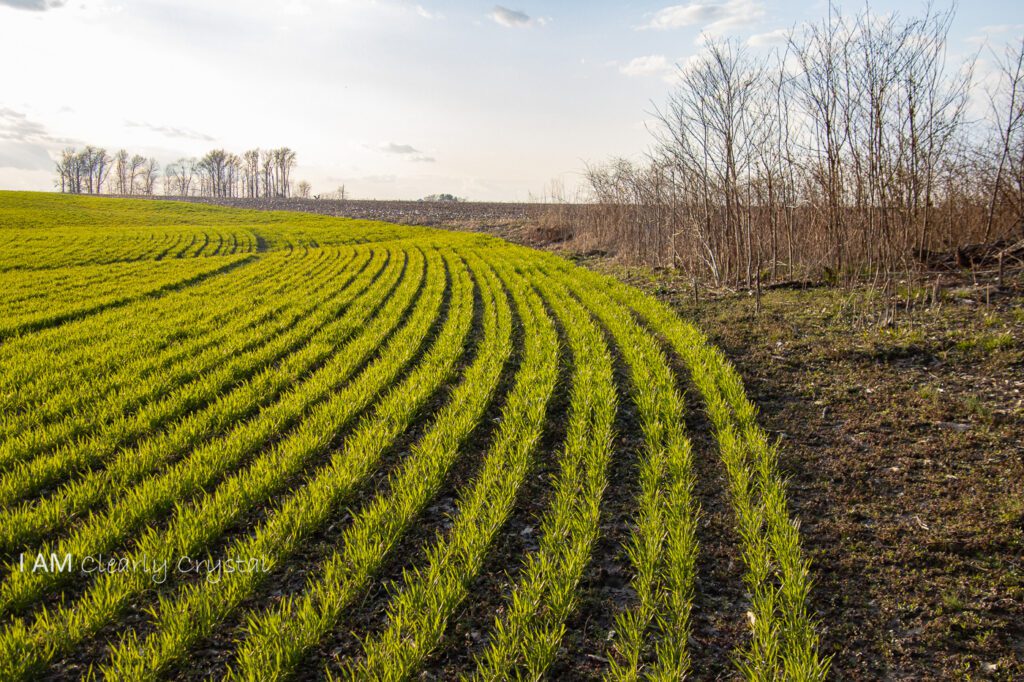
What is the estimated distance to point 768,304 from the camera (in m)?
10.8

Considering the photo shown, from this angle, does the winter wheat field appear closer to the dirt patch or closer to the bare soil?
the bare soil

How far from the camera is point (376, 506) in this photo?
13.5 ft

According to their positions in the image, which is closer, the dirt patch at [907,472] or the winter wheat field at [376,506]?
the winter wheat field at [376,506]

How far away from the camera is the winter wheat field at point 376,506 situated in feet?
9.40

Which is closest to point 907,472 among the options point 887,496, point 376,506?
point 887,496

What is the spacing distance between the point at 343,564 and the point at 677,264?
15040mm

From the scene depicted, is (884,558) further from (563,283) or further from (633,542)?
(563,283)

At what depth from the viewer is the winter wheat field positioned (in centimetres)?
287

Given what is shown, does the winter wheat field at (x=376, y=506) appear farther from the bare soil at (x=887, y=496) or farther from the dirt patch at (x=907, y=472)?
the dirt patch at (x=907, y=472)

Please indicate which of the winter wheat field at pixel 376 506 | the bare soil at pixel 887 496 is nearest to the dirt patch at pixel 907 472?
the bare soil at pixel 887 496

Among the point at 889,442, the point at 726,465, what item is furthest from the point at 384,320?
the point at 889,442

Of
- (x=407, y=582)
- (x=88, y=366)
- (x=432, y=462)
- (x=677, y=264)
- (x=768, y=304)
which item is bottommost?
(x=407, y=582)

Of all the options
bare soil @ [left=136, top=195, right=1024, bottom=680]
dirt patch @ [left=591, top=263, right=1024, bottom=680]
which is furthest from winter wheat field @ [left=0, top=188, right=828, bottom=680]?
dirt patch @ [left=591, top=263, right=1024, bottom=680]

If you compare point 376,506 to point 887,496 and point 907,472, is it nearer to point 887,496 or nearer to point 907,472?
point 887,496
